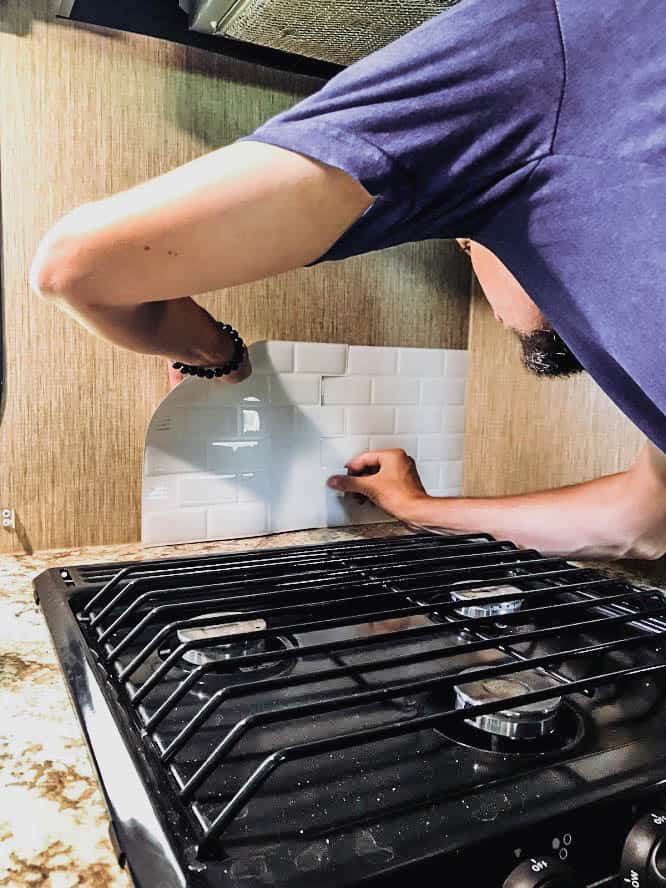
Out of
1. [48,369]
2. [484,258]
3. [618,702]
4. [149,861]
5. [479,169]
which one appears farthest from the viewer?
[48,369]

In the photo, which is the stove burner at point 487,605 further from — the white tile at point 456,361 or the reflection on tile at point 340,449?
the white tile at point 456,361

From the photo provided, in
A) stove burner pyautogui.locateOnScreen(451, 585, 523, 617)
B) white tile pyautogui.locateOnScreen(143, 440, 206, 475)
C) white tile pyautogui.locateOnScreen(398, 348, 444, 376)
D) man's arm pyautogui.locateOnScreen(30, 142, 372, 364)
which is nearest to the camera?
man's arm pyautogui.locateOnScreen(30, 142, 372, 364)

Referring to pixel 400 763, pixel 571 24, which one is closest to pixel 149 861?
pixel 400 763

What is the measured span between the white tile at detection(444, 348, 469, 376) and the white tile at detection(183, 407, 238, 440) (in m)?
0.44

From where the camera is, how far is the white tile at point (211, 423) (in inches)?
46.9

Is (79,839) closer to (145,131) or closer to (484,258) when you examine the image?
(484,258)

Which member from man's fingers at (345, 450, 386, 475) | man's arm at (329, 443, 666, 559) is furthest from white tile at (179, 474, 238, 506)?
man's arm at (329, 443, 666, 559)

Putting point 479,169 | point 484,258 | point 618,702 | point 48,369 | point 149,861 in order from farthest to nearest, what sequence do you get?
point 48,369 → point 484,258 → point 618,702 → point 479,169 → point 149,861

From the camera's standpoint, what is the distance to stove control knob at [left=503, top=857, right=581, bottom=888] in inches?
16.6

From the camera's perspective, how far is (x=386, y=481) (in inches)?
51.3

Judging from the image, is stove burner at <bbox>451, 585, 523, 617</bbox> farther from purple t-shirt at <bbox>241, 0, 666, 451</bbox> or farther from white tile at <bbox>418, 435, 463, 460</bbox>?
white tile at <bbox>418, 435, 463, 460</bbox>

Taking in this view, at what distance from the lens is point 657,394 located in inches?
22.7

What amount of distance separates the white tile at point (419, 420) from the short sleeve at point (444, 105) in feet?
2.81

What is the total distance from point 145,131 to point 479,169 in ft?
2.52
